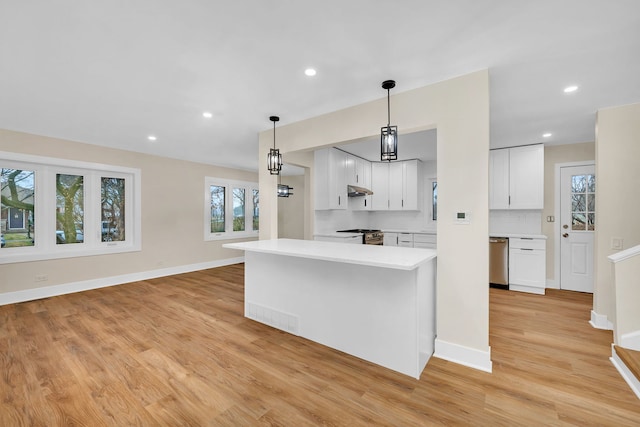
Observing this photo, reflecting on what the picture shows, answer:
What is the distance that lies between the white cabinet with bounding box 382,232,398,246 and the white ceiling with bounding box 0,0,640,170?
303 centimetres

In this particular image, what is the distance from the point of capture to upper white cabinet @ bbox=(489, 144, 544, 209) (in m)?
4.44

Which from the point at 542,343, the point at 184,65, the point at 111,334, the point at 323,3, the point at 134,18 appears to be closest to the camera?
the point at 323,3

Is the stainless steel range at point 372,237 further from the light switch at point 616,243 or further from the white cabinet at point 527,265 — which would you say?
the light switch at point 616,243

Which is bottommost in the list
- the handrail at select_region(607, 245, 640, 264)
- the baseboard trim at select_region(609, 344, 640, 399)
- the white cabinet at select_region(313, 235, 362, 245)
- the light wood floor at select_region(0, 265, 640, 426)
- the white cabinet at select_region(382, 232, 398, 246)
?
the light wood floor at select_region(0, 265, 640, 426)

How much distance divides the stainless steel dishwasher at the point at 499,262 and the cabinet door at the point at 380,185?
2.09 metres

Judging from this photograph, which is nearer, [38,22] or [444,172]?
[38,22]

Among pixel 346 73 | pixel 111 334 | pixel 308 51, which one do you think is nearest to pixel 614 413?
pixel 346 73

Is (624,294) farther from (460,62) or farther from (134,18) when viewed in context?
(134,18)

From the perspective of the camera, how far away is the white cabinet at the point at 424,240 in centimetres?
536

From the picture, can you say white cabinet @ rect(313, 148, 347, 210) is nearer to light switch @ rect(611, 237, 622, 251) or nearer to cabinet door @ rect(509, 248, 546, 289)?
cabinet door @ rect(509, 248, 546, 289)

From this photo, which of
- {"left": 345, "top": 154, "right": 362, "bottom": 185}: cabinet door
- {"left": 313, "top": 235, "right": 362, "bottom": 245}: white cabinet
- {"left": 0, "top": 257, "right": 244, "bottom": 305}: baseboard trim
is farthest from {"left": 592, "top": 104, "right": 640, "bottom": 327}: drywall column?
{"left": 0, "top": 257, "right": 244, "bottom": 305}: baseboard trim

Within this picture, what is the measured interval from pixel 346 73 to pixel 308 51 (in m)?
0.42

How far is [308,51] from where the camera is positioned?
2.00 m

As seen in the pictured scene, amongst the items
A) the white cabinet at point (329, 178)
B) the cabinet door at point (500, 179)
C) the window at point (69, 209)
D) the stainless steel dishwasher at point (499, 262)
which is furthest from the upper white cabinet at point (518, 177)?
the window at point (69, 209)
